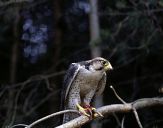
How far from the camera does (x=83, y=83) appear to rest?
4.38 metres

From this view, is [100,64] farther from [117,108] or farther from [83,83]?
[117,108]

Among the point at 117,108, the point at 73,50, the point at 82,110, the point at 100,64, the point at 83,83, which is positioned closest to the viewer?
the point at 117,108

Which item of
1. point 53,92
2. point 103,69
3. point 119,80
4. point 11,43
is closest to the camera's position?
point 103,69

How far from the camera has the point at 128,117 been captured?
6316mm

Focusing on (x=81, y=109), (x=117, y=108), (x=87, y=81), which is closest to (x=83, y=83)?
(x=87, y=81)

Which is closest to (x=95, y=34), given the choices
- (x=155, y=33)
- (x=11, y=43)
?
(x=155, y=33)

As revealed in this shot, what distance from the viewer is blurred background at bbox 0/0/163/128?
581 cm

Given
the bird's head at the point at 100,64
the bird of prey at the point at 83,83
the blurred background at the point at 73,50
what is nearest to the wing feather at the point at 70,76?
the bird of prey at the point at 83,83

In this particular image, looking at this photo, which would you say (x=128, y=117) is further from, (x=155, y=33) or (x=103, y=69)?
(x=103, y=69)

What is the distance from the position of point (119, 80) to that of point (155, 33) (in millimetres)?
1514

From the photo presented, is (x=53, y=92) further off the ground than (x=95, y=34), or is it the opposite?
(x=95, y=34)

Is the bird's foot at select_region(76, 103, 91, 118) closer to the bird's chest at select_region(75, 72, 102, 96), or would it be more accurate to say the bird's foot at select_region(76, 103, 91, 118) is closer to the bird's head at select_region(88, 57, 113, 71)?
the bird's chest at select_region(75, 72, 102, 96)

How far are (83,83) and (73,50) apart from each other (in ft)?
10.4

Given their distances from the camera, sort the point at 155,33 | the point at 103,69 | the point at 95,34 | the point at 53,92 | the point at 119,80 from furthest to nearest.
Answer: the point at 119,80 → the point at 53,92 → the point at 95,34 → the point at 155,33 → the point at 103,69
